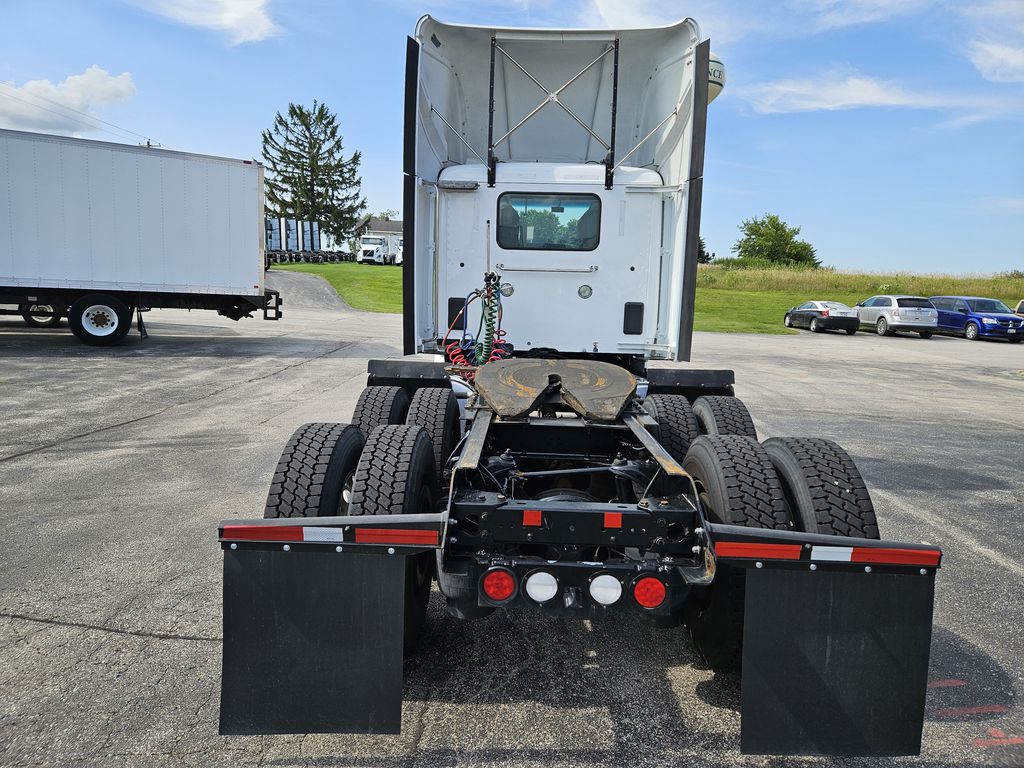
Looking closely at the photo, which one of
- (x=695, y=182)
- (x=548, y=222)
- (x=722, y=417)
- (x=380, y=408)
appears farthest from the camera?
(x=548, y=222)

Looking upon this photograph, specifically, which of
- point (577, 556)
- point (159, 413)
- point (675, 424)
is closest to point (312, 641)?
point (577, 556)

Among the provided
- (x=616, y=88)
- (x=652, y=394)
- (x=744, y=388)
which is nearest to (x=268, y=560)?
(x=652, y=394)

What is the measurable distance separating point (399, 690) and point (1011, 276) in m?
50.3

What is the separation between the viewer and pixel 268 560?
8.15 ft

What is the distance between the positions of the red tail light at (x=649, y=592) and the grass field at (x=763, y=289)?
83.9 feet

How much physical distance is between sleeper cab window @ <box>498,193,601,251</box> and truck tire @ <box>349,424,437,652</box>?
3.20m

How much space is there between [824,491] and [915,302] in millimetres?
27340

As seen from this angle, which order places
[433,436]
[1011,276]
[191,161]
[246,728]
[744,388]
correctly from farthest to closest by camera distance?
[1011,276]
[191,161]
[744,388]
[433,436]
[246,728]

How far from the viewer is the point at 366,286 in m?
36.1

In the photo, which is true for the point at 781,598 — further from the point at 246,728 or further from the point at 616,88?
the point at 616,88

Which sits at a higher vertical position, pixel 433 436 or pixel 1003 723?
pixel 433 436

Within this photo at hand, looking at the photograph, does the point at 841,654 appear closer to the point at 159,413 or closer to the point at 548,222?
the point at 548,222

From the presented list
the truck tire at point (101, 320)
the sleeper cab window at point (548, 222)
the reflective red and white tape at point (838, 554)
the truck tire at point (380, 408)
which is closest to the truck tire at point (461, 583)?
the reflective red and white tape at point (838, 554)

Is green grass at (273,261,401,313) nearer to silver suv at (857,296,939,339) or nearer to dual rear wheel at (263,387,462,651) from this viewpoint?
silver suv at (857,296,939,339)
